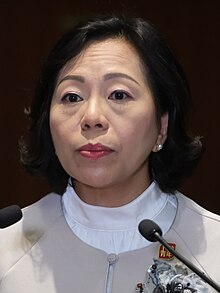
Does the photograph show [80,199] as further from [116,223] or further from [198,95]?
[198,95]

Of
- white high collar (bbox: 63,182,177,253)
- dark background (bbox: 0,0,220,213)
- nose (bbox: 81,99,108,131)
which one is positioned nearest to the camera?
nose (bbox: 81,99,108,131)

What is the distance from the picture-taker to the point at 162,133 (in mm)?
1341

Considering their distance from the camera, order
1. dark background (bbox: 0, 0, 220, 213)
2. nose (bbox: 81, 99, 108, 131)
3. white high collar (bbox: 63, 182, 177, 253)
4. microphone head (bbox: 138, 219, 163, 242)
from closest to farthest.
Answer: microphone head (bbox: 138, 219, 163, 242), nose (bbox: 81, 99, 108, 131), white high collar (bbox: 63, 182, 177, 253), dark background (bbox: 0, 0, 220, 213)

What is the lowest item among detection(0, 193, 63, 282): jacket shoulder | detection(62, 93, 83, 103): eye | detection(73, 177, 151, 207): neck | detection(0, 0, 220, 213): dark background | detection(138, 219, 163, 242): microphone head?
detection(0, 0, 220, 213): dark background

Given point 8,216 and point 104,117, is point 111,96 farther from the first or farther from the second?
point 8,216

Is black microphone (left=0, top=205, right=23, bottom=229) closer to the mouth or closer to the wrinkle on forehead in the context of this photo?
the mouth

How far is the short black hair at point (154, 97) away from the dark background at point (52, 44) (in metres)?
1.17

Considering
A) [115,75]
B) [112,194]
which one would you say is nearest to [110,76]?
[115,75]

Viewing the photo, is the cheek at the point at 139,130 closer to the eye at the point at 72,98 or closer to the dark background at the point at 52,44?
the eye at the point at 72,98

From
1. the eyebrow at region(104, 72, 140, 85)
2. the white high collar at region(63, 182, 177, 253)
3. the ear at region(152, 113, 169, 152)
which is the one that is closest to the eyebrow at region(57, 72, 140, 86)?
the eyebrow at region(104, 72, 140, 85)

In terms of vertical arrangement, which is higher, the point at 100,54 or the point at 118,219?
the point at 100,54

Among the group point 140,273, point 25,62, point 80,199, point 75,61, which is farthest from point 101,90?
point 25,62

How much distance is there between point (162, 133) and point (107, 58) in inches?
8.1

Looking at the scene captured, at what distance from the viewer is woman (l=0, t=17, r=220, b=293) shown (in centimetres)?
119
